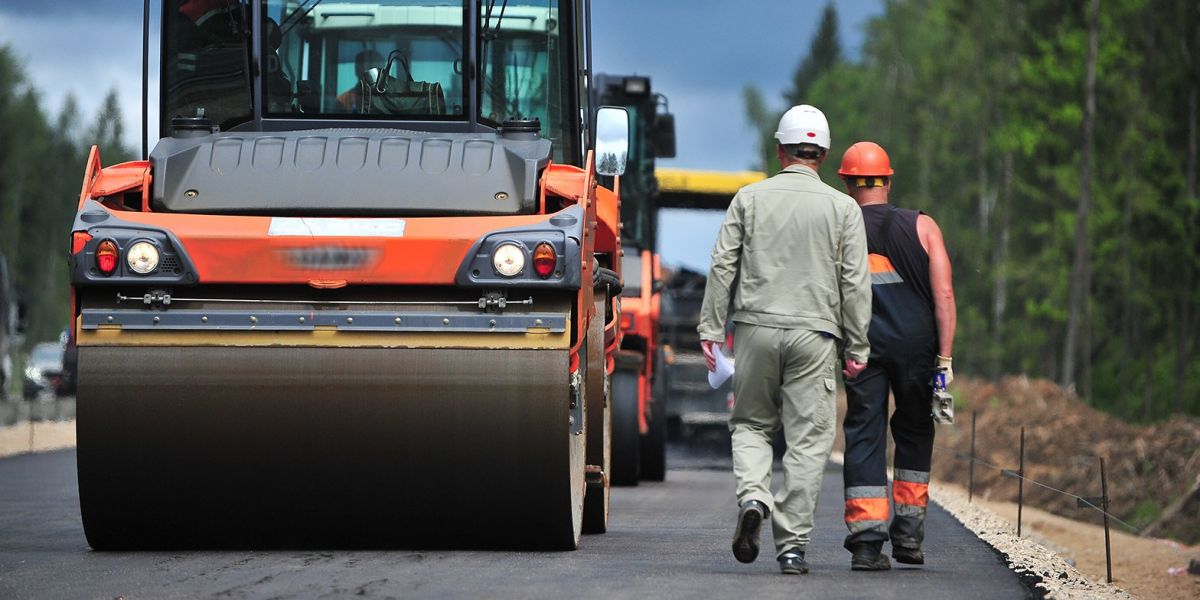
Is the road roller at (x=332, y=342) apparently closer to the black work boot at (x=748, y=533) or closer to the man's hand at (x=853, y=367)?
the black work boot at (x=748, y=533)

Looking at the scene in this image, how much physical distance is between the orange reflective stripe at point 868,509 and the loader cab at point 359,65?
9.10 feet

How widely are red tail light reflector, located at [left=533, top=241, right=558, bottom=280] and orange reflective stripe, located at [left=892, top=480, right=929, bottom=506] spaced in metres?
1.81

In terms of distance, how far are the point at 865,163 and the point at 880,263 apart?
0.48 meters

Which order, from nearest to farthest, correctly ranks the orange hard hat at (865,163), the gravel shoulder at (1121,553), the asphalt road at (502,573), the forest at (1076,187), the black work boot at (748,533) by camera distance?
the asphalt road at (502,573) → the black work boot at (748,533) → the orange hard hat at (865,163) → the gravel shoulder at (1121,553) → the forest at (1076,187)

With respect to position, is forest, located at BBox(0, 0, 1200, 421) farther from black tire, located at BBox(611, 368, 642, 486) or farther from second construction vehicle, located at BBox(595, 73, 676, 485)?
black tire, located at BBox(611, 368, 642, 486)

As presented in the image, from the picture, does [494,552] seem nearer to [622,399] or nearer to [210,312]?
[210,312]

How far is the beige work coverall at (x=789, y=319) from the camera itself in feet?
27.9

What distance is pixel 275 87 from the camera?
1033cm

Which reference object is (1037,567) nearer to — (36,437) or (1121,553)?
(1121,553)

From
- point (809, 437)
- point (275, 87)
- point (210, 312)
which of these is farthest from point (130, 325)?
point (809, 437)

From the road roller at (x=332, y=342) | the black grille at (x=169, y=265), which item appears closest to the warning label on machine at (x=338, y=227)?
the road roller at (x=332, y=342)

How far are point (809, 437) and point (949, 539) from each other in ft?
8.50

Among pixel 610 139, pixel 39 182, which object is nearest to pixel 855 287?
pixel 610 139

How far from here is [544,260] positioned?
28.3ft
